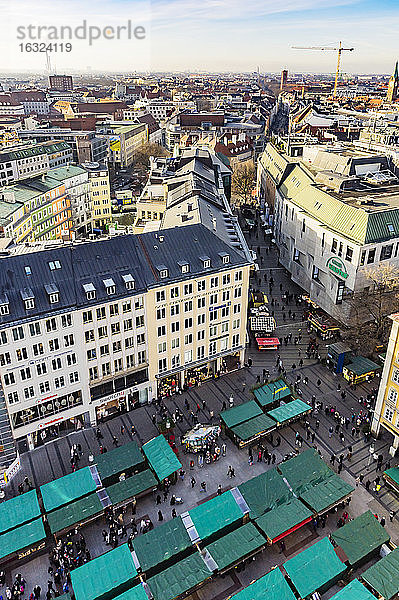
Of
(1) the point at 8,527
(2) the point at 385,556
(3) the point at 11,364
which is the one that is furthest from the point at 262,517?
(3) the point at 11,364

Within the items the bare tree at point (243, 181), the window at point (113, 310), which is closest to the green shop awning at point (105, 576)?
the window at point (113, 310)

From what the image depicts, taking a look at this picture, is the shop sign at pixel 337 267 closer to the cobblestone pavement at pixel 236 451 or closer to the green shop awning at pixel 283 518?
the cobblestone pavement at pixel 236 451

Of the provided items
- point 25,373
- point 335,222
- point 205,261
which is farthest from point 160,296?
point 335,222

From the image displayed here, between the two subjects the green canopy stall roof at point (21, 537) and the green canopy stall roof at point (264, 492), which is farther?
the green canopy stall roof at point (264, 492)

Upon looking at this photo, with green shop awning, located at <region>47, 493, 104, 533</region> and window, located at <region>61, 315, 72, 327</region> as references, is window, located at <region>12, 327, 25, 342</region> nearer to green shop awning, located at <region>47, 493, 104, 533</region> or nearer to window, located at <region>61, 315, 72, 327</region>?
window, located at <region>61, 315, 72, 327</region>

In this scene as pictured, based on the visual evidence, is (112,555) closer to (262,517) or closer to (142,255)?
(262,517)

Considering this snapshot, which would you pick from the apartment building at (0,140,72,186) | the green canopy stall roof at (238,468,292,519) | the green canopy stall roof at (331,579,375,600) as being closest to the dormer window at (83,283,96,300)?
the green canopy stall roof at (238,468,292,519)

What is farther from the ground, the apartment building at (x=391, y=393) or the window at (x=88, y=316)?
the window at (x=88, y=316)
